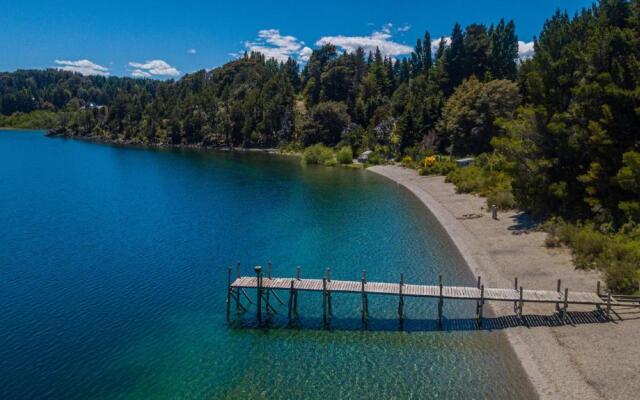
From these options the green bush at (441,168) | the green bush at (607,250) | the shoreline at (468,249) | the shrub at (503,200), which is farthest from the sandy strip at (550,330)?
the green bush at (441,168)

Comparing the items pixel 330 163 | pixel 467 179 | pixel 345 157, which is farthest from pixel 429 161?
pixel 330 163

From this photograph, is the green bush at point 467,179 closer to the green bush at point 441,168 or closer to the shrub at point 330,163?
the green bush at point 441,168

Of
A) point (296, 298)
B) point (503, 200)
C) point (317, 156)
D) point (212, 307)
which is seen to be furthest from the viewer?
point (317, 156)

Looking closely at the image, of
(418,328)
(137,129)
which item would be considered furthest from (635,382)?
(137,129)

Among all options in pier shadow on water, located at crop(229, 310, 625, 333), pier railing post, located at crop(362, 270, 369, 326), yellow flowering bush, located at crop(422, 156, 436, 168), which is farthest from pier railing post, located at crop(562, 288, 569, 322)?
yellow flowering bush, located at crop(422, 156, 436, 168)

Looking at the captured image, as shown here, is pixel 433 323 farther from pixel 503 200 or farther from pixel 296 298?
pixel 503 200

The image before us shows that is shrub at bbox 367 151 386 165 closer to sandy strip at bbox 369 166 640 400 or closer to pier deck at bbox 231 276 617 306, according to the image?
sandy strip at bbox 369 166 640 400

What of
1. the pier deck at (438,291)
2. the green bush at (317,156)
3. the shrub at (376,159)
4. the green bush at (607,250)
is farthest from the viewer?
the green bush at (317,156)
